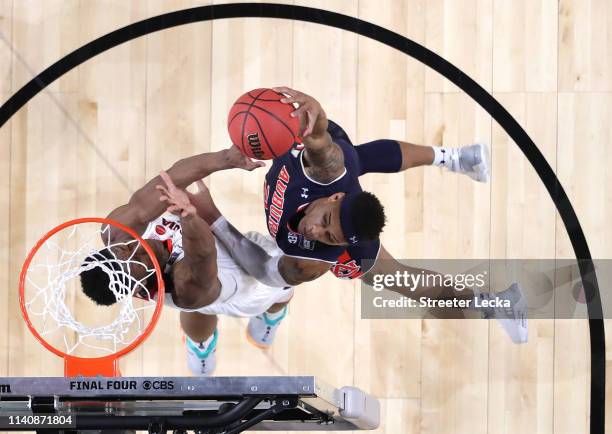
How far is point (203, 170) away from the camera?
4090 mm

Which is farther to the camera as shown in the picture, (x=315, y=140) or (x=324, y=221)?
(x=315, y=140)

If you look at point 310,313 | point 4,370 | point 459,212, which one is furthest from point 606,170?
point 4,370

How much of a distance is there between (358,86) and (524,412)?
1.82 metres

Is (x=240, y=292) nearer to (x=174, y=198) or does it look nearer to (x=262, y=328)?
(x=262, y=328)

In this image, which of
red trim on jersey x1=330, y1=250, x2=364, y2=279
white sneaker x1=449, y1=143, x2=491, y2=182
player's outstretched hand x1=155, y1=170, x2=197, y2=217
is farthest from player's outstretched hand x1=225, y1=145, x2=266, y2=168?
white sneaker x1=449, y1=143, x2=491, y2=182

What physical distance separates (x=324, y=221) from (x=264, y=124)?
49 centimetres

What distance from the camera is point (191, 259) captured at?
12.1 ft

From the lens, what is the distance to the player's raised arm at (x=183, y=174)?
3.98 m

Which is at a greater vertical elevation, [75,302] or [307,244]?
[307,244]

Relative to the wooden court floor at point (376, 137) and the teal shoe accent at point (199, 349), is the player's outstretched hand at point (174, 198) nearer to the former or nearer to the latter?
the wooden court floor at point (376, 137)

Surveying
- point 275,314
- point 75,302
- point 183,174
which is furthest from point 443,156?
point 75,302

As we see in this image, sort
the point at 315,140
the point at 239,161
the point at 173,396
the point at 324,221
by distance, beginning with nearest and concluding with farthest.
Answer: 1. the point at 173,396
2. the point at 324,221
3. the point at 315,140
4. the point at 239,161

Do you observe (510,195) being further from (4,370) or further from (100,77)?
(4,370)

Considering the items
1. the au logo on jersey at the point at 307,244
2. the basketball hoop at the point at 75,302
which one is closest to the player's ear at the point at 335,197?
the au logo on jersey at the point at 307,244
